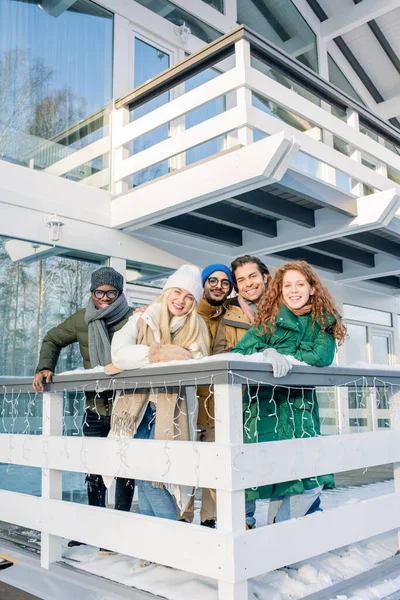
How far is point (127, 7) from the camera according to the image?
5.97 metres

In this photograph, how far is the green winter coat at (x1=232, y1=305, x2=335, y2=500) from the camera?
2443mm

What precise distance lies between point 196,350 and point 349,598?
117cm

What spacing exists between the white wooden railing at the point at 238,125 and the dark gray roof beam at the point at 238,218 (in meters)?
0.53

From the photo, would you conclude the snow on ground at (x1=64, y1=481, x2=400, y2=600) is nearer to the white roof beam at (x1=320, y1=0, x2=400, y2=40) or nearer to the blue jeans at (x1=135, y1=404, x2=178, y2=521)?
the blue jeans at (x1=135, y1=404, x2=178, y2=521)

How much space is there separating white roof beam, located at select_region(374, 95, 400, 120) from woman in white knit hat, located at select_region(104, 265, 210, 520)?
8.40 metres

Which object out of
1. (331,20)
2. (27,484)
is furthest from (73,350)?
(331,20)

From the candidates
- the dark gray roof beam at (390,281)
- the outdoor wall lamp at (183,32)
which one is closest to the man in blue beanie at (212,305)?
the outdoor wall lamp at (183,32)

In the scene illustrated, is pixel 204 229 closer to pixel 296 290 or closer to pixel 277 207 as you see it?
pixel 277 207

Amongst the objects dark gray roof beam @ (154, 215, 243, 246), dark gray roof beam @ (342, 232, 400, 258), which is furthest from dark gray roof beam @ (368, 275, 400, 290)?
dark gray roof beam @ (154, 215, 243, 246)

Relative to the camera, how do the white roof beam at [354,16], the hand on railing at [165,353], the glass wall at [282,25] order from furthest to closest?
the white roof beam at [354,16] < the glass wall at [282,25] < the hand on railing at [165,353]

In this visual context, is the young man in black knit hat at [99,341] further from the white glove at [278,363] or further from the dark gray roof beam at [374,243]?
the dark gray roof beam at [374,243]

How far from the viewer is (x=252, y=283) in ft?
9.77

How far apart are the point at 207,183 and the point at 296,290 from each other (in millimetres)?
2208

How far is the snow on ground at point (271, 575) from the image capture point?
2.25 m
